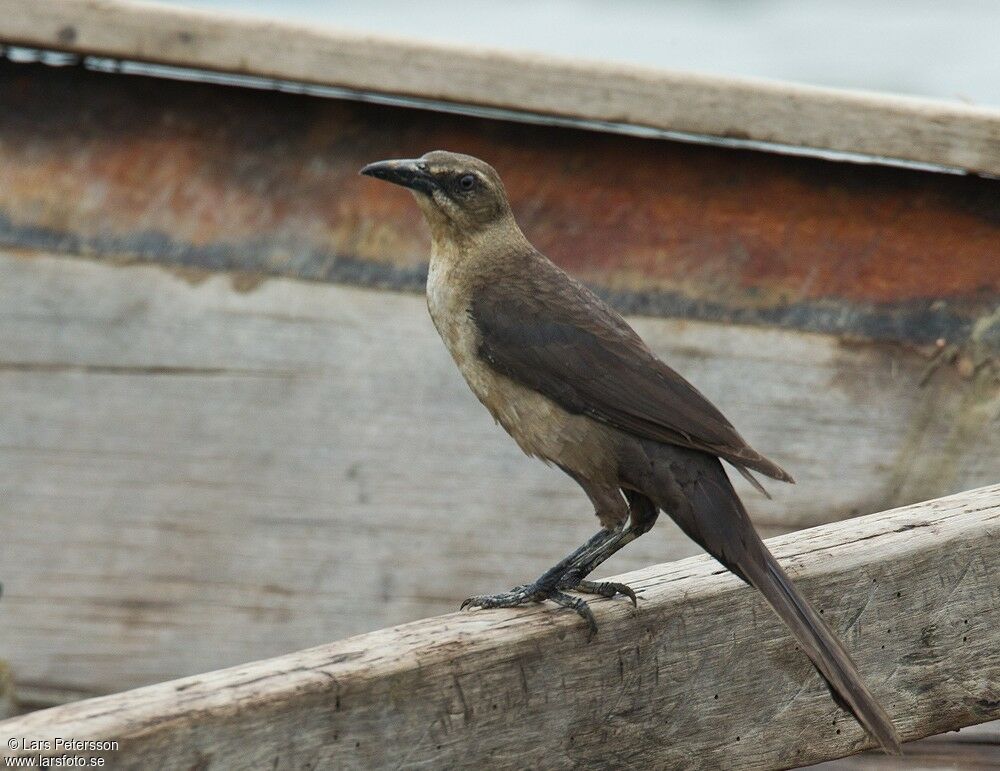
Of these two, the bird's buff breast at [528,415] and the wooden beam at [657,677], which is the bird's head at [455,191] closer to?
the bird's buff breast at [528,415]

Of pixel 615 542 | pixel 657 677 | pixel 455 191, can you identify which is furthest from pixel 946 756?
pixel 455 191

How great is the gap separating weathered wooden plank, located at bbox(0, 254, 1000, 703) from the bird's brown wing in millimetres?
688

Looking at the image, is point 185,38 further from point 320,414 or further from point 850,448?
point 850,448

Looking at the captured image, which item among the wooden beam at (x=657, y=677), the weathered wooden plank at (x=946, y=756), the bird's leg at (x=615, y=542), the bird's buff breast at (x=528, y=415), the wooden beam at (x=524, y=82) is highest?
A: the wooden beam at (x=524, y=82)

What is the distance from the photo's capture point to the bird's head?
3.13 meters

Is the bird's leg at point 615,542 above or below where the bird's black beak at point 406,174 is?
below

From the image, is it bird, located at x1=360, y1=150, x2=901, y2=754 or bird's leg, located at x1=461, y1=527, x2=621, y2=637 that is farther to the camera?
bird, located at x1=360, y1=150, x2=901, y2=754

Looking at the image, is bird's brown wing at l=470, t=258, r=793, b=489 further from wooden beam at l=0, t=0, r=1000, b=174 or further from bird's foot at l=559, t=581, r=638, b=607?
wooden beam at l=0, t=0, r=1000, b=174

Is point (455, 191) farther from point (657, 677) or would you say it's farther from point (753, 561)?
point (657, 677)

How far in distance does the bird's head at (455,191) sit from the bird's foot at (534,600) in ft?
2.77

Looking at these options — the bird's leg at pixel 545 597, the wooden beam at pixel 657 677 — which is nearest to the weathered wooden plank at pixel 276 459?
the bird's leg at pixel 545 597

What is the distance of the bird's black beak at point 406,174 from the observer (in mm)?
3061

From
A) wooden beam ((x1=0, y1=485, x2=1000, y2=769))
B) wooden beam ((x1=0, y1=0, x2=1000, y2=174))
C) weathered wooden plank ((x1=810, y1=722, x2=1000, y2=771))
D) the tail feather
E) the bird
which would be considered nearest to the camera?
wooden beam ((x1=0, y1=485, x2=1000, y2=769))

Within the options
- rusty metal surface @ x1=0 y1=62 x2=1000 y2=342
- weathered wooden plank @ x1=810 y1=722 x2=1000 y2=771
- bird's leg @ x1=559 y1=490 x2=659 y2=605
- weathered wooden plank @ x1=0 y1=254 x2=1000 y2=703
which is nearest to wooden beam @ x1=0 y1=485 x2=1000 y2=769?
bird's leg @ x1=559 y1=490 x2=659 y2=605
